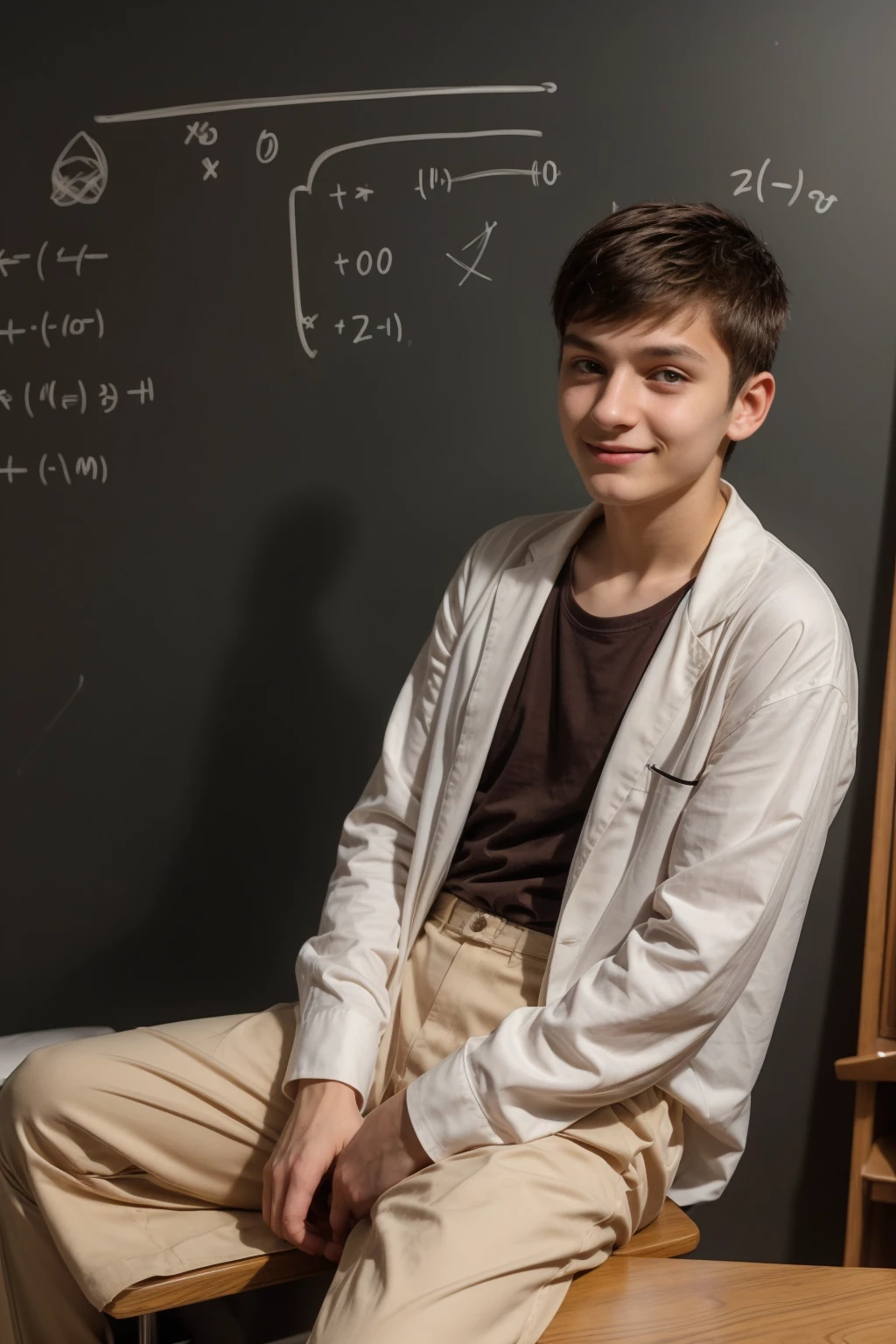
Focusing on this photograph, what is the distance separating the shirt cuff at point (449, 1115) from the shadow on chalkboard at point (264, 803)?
2.75 ft

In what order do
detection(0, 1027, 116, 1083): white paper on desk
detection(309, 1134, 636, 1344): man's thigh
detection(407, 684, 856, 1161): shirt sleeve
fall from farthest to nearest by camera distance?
detection(0, 1027, 116, 1083): white paper on desk
detection(407, 684, 856, 1161): shirt sleeve
detection(309, 1134, 636, 1344): man's thigh

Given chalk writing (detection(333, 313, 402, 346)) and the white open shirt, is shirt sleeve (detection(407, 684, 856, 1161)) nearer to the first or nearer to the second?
the white open shirt

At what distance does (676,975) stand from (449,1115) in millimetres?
260

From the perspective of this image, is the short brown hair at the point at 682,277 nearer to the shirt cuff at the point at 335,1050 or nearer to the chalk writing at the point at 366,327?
the chalk writing at the point at 366,327

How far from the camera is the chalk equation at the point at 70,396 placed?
2027mm

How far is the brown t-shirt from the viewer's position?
139cm

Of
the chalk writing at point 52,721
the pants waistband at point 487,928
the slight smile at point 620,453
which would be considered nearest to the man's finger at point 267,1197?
the pants waistband at point 487,928

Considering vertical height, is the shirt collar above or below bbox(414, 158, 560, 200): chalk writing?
below

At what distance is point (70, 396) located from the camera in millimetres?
2053

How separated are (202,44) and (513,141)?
0.55 metres

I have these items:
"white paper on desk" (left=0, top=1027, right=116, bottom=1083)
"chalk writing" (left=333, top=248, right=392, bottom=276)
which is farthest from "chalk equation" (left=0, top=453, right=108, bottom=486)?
"white paper on desk" (left=0, top=1027, right=116, bottom=1083)

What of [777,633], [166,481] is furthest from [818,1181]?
[166,481]

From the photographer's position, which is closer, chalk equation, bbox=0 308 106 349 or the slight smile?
the slight smile

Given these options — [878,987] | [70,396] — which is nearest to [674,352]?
[878,987]
